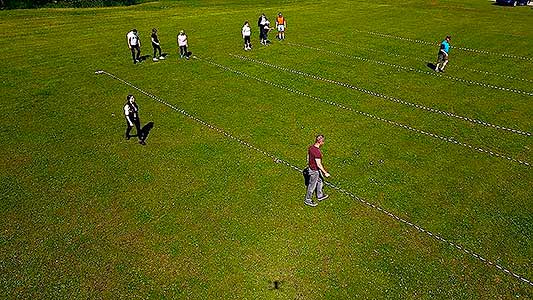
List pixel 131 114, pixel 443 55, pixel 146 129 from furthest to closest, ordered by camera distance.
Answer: pixel 443 55
pixel 146 129
pixel 131 114

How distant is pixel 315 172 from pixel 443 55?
56.6ft

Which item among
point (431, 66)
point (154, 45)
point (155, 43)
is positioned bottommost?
point (431, 66)

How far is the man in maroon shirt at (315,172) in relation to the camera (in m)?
12.5

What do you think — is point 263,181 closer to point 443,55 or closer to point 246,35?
point 443,55

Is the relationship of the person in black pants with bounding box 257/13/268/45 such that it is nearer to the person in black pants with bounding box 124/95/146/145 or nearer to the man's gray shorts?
the man's gray shorts

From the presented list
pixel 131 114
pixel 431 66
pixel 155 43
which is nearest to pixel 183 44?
pixel 155 43

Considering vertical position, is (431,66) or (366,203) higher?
(431,66)

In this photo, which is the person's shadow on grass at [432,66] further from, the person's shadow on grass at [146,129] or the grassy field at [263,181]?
the person's shadow on grass at [146,129]

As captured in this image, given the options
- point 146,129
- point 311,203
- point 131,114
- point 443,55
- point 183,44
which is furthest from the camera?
point 183,44

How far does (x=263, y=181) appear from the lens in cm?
1481

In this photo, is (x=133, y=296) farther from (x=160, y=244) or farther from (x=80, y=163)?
(x=80, y=163)

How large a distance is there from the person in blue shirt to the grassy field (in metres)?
0.84

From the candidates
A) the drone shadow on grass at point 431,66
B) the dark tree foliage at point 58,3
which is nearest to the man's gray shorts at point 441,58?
the drone shadow on grass at point 431,66

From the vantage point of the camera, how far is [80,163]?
16.4m
